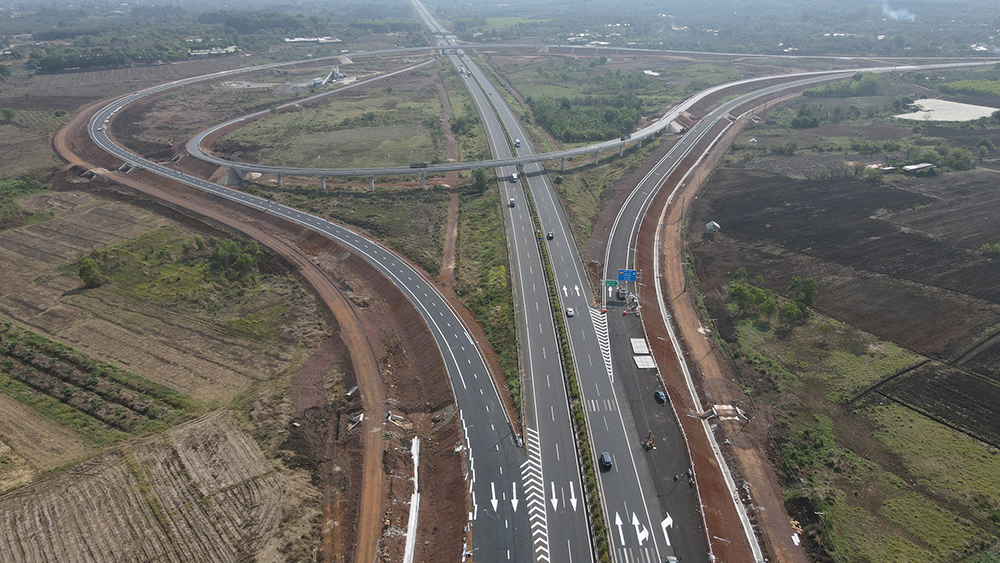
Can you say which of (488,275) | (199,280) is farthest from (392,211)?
(199,280)

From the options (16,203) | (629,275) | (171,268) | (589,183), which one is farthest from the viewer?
(589,183)

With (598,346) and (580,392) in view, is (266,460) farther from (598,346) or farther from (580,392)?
(598,346)

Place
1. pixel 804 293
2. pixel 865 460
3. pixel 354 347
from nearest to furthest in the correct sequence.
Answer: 1. pixel 865 460
2. pixel 354 347
3. pixel 804 293

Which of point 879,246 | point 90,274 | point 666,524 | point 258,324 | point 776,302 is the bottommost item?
point 666,524

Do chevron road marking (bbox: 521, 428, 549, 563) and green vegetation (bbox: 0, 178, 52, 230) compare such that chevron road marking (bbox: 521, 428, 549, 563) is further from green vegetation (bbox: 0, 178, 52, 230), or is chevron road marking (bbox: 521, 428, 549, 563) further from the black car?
green vegetation (bbox: 0, 178, 52, 230)

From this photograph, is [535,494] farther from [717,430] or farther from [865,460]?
[865,460]

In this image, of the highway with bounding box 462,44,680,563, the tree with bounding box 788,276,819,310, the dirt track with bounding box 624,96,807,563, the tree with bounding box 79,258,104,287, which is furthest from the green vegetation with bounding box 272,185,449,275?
the tree with bounding box 788,276,819,310
